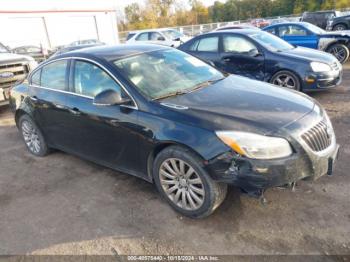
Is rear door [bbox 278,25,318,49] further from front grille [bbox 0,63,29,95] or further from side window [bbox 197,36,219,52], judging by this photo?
front grille [bbox 0,63,29,95]

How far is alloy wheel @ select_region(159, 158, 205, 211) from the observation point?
2877mm

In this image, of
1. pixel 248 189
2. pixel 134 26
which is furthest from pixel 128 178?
pixel 134 26

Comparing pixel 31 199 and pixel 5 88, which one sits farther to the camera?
pixel 5 88

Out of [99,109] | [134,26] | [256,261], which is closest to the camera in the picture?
[256,261]

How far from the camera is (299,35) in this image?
10148 mm

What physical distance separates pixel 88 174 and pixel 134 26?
5284 cm

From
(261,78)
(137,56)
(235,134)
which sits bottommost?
(261,78)

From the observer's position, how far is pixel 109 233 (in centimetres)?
296

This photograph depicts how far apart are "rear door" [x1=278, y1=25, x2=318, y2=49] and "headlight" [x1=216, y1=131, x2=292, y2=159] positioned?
338 inches

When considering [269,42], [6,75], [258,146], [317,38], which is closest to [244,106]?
[258,146]

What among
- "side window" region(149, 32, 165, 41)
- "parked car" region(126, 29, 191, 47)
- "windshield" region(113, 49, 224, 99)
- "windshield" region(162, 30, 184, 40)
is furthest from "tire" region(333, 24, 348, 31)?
"windshield" region(113, 49, 224, 99)

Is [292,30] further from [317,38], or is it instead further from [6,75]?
[6,75]

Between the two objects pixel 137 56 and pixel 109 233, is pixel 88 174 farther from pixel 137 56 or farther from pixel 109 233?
pixel 137 56

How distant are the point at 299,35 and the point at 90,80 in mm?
8662
